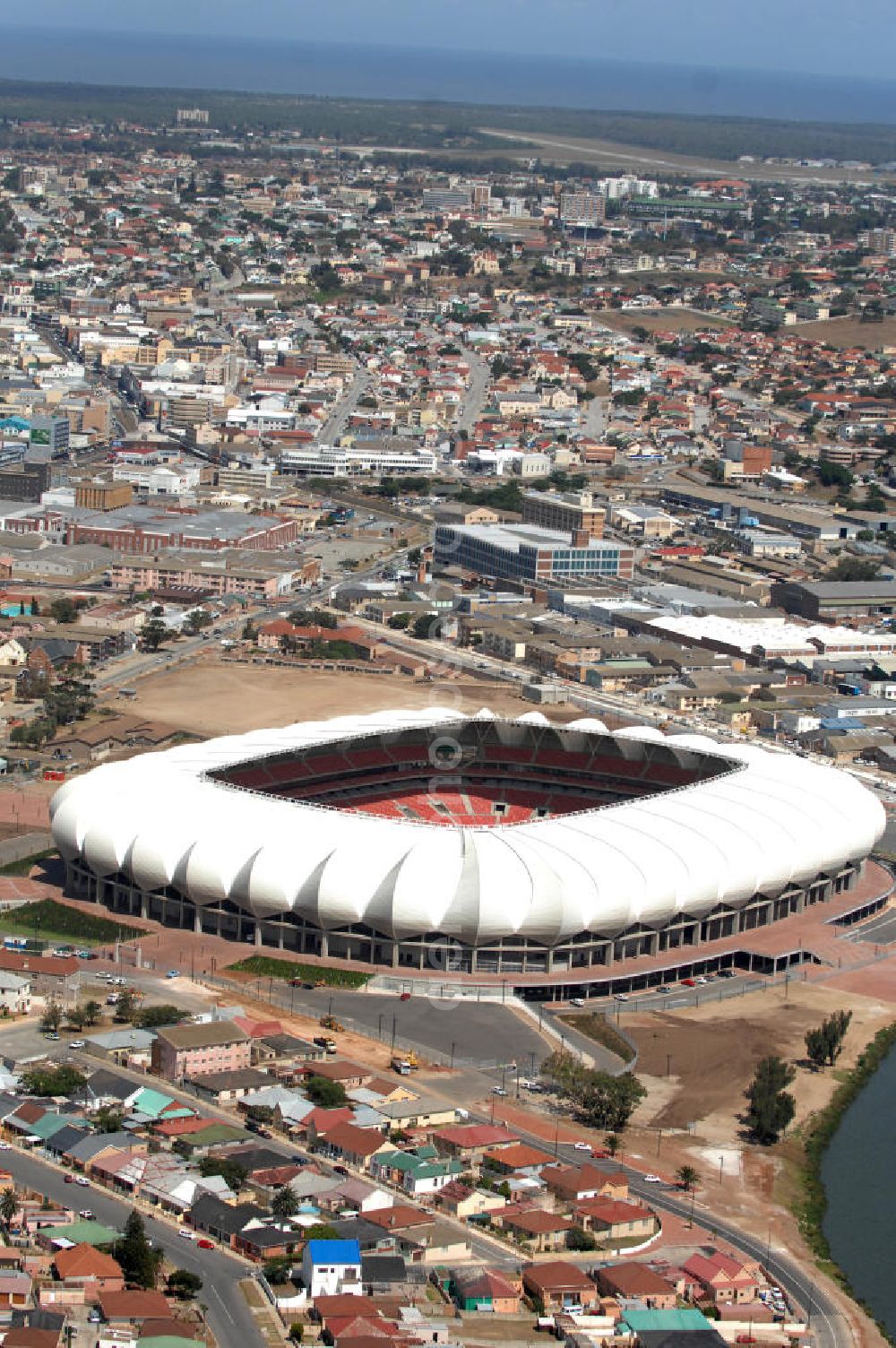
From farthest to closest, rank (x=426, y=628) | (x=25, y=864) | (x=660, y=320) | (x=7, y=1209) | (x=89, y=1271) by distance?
1. (x=660, y=320)
2. (x=426, y=628)
3. (x=25, y=864)
4. (x=7, y=1209)
5. (x=89, y=1271)

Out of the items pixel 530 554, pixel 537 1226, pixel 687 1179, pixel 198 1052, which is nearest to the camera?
pixel 537 1226

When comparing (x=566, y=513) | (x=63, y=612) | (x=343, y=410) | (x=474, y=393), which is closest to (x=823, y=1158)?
(x=63, y=612)

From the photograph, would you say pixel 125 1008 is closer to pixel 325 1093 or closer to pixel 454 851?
pixel 325 1093

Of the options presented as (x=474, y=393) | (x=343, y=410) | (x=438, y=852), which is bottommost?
(x=343, y=410)

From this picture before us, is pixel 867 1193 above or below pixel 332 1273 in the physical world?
below

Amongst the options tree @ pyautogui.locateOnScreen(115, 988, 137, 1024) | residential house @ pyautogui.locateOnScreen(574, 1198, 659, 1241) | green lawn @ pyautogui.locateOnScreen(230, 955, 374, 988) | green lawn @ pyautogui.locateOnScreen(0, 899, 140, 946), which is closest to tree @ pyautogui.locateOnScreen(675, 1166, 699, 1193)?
residential house @ pyautogui.locateOnScreen(574, 1198, 659, 1241)
